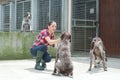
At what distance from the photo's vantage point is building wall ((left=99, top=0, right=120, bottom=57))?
15.2 meters

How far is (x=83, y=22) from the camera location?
16.8 meters

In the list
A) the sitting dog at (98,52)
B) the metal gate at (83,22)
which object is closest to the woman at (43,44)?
the sitting dog at (98,52)

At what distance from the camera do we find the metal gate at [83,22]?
1645 centimetres

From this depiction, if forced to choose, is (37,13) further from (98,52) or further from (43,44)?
(98,52)

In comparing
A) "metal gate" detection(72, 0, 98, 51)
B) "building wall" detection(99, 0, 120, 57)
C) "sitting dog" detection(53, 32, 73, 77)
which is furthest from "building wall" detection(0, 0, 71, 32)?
"sitting dog" detection(53, 32, 73, 77)

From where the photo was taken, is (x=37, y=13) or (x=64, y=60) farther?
(x=37, y=13)

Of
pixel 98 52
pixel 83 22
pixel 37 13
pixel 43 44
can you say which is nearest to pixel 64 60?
pixel 43 44

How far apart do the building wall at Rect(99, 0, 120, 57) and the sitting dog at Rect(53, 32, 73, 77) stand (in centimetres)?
636

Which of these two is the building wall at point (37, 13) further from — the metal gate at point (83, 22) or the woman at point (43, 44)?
the woman at point (43, 44)

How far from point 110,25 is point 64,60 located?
7.06 meters

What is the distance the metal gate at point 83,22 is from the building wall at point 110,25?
54cm

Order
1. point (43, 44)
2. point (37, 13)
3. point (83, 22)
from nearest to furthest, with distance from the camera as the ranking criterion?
point (43, 44) < point (83, 22) < point (37, 13)

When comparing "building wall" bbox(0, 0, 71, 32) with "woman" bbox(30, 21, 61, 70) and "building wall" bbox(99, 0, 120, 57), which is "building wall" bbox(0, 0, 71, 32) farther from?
"woman" bbox(30, 21, 61, 70)

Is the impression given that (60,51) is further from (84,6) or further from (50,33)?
(84,6)
